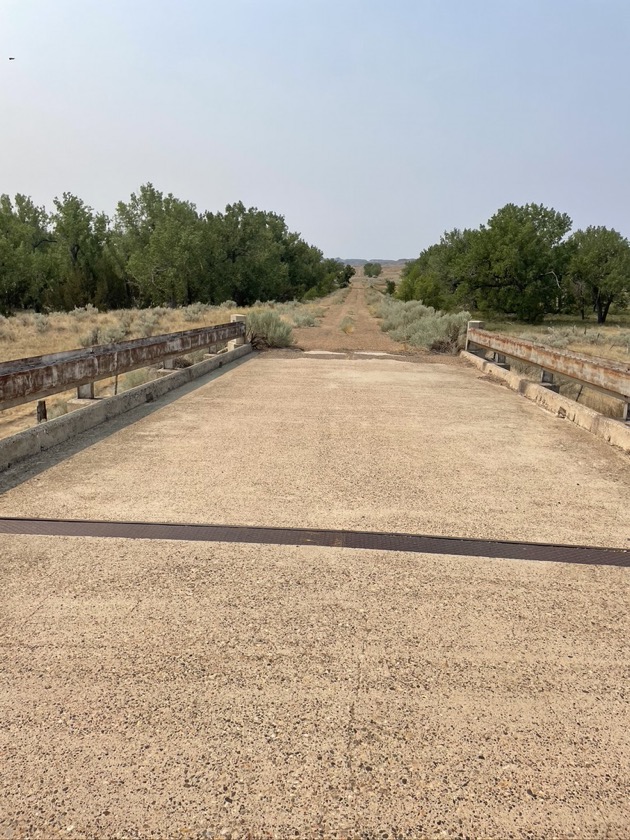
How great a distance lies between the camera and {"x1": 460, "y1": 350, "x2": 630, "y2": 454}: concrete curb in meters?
6.28

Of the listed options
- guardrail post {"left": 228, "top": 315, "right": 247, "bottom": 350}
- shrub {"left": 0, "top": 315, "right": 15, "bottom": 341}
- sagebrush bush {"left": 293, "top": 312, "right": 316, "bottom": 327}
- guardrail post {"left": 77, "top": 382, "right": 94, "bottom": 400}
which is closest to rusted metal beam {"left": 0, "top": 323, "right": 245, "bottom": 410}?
guardrail post {"left": 77, "top": 382, "right": 94, "bottom": 400}

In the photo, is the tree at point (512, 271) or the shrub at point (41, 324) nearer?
the shrub at point (41, 324)

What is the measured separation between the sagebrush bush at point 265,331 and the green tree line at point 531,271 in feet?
95.2

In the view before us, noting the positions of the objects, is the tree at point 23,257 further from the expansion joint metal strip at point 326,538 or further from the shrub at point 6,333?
the expansion joint metal strip at point 326,538

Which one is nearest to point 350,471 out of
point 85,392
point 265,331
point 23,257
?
point 85,392

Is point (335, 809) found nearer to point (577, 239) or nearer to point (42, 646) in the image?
point (42, 646)

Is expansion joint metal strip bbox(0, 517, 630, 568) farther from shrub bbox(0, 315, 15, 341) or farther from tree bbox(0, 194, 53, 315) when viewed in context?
tree bbox(0, 194, 53, 315)

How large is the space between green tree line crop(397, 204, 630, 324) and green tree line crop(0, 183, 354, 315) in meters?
16.4

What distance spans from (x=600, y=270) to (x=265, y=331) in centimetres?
4341

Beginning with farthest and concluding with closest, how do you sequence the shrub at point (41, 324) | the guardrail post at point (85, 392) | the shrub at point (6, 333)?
the shrub at point (41, 324) → the shrub at point (6, 333) → the guardrail post at point (85, 392)

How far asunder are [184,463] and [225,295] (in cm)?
5083

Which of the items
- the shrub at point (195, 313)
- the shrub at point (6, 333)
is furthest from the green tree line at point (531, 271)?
the shrub at point (6, 333)

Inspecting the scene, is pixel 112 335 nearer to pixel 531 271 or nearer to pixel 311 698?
pixel 311 698

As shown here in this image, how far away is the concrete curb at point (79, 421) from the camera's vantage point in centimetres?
534
